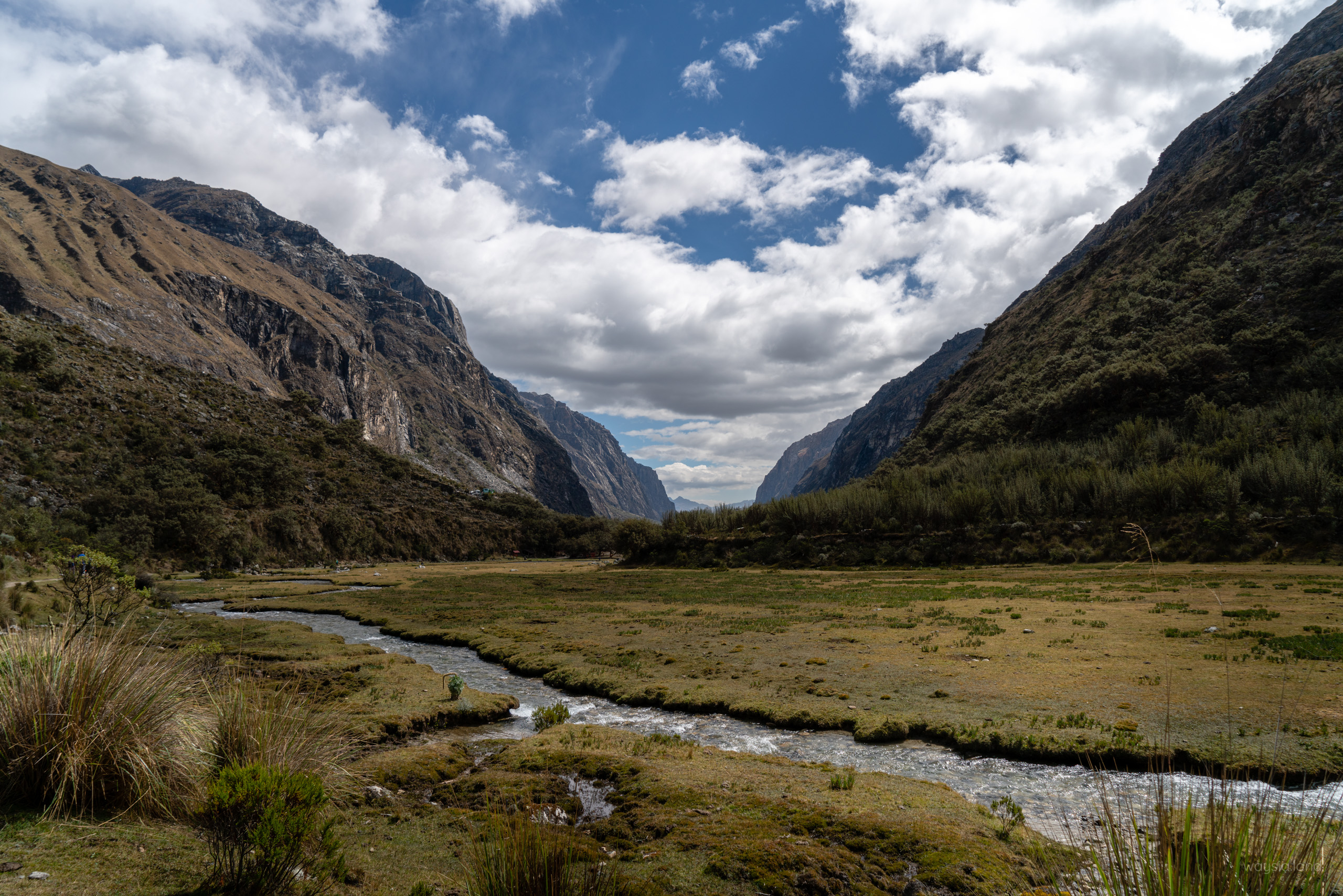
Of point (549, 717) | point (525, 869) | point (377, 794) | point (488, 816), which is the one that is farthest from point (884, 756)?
point (525, 869)

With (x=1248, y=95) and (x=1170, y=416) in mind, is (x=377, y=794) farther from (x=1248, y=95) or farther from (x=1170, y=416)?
(x=1248, y=95)

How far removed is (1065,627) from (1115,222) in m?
242

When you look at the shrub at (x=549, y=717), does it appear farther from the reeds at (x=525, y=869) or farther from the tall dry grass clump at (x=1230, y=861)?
the tall dry grass clump at (x=1230, y=861)

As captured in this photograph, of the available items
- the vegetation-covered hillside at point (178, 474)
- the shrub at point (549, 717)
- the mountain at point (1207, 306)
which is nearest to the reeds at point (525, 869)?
the shrub at point (549, 717)

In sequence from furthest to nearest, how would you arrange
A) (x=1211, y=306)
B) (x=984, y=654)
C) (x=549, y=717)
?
(x=1211, y=306) → (x=984, y=654) → (x=549, y=717)

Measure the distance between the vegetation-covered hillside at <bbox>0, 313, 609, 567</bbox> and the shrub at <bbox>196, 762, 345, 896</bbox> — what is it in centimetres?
3260

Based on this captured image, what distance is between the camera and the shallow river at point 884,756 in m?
9.63

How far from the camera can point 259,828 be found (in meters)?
5.13

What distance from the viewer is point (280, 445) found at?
276 feet

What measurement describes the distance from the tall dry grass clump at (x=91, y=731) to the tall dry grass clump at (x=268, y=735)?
345 millimetres

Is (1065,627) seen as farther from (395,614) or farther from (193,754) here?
(395,614)

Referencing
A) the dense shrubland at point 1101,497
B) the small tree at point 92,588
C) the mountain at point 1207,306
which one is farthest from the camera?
the mountain at point 1207,306

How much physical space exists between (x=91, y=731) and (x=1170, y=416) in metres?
101

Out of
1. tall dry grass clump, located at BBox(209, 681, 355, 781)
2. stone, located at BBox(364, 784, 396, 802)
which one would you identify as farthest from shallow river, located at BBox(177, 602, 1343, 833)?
tall dry grass clump, located at BBox(209, 681, 355, 781)
